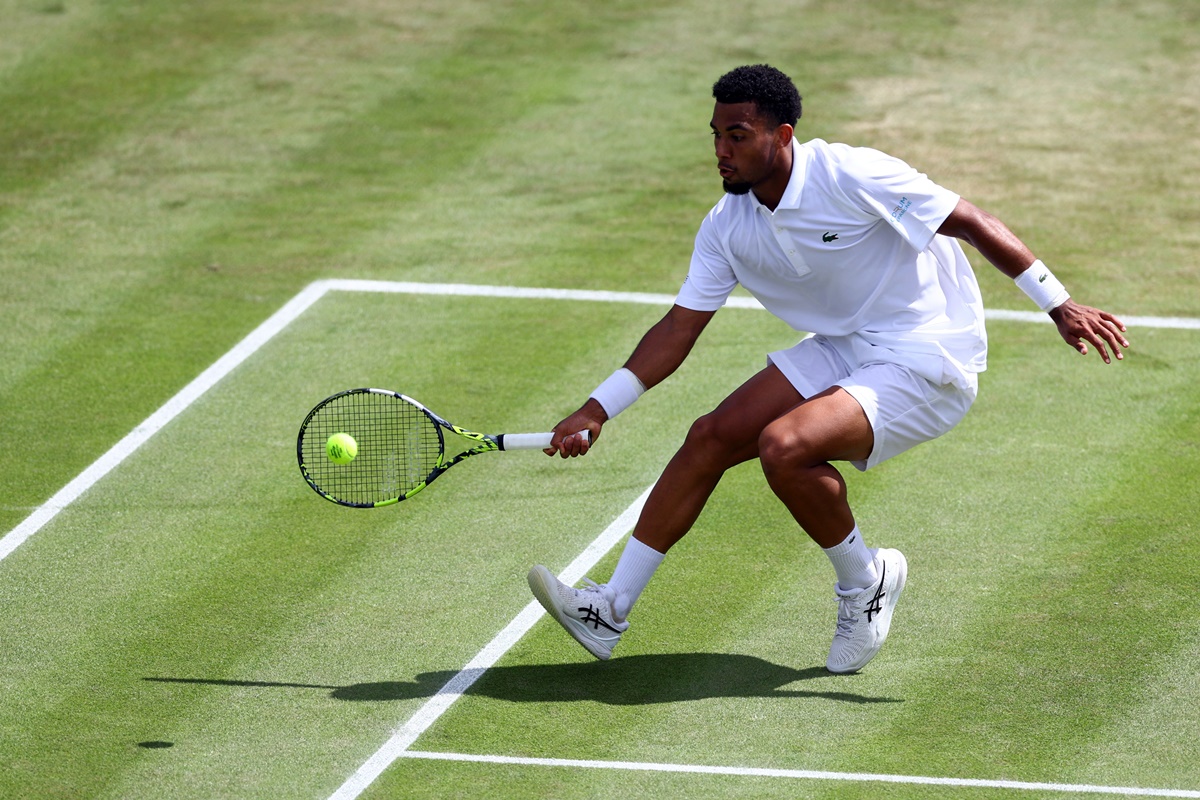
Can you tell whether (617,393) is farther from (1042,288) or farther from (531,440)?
(1042,288)

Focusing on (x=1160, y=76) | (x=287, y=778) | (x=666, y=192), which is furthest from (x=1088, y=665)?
(x=1160, y=76)

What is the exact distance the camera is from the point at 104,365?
10281 mm

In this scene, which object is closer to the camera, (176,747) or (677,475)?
(176,747)

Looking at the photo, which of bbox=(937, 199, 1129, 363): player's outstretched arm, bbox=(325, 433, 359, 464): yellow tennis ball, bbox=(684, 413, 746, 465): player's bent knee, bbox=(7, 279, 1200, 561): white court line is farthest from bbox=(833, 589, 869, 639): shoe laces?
bbox=(7, 279, 1200, 561): white court line

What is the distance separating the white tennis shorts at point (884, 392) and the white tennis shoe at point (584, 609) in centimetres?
109

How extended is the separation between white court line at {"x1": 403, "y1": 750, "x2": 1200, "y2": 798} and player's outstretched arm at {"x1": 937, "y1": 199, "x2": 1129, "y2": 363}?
64.4 inches

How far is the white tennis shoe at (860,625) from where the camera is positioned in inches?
271

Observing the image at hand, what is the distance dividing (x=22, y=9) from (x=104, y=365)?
24.2ft

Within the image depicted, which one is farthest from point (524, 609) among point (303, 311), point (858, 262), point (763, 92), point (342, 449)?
point (303, 311)

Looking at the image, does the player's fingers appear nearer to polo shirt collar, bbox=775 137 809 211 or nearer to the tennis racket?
the tennis racket

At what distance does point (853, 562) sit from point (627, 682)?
0.96m

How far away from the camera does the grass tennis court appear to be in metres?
6.50

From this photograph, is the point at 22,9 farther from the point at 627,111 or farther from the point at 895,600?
the point at 895,600

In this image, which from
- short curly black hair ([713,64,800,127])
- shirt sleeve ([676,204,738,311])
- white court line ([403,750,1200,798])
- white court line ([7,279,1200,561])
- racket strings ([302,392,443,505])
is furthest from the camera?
white court line ([7,279,1200,561])
